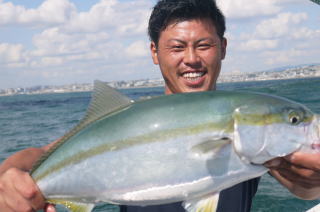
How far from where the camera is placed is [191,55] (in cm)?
369

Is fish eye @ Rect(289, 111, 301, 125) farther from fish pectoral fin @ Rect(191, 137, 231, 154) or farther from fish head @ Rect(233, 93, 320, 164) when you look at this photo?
fish pectoral fin @ Rect(191, 137, 231, 154)

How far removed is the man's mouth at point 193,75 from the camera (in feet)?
12.3

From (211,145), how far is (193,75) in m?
1.58

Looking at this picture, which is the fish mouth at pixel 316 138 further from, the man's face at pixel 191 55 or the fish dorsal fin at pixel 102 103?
the man's face at pixel 191 55

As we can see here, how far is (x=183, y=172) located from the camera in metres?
2.30

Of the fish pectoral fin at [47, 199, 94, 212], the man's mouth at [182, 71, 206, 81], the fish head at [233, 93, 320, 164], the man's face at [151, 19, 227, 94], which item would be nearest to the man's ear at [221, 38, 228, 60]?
the man's face at [151, 19, 227, 94]

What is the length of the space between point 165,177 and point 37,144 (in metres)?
18.5

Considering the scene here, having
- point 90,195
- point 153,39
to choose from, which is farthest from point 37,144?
point 90,195

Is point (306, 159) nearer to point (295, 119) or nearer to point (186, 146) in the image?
point (295, 119)

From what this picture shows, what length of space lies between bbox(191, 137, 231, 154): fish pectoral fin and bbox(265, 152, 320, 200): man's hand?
1.15 feet

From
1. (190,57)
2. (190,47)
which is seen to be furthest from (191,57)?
(190,47)

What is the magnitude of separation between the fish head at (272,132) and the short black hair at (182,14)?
1.79 meters

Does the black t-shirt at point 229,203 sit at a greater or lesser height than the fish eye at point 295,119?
lesser

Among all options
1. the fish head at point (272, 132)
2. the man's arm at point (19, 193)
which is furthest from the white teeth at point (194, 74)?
the man's arm at point (19, 193)
